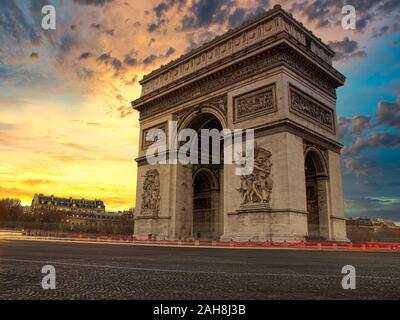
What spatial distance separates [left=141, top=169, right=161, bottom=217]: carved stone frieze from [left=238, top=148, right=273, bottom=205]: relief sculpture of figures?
23.3 feet

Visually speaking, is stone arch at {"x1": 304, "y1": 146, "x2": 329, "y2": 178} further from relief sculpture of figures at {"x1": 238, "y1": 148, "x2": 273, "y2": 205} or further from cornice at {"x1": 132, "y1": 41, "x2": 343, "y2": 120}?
cornice at {"x1": 132, "y1": 41, "x2": 343, "y2": 120}

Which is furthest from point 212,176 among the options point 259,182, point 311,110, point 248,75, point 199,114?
point 311,110

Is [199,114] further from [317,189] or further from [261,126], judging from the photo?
[317,189]

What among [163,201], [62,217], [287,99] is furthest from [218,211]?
[62,217]

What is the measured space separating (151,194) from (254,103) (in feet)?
30.5

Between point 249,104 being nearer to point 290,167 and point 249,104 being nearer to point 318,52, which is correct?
point 290,167

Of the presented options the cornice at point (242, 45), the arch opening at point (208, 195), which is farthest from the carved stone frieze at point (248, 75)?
the arch opening at point (208, 195)

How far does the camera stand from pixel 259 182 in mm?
15914

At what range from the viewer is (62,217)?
69.8m

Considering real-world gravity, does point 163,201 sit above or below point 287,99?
below

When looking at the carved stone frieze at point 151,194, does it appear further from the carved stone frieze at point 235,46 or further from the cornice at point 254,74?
the carved stone frieze at point 235,46

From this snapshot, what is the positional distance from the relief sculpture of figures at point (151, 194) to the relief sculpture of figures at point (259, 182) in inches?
280

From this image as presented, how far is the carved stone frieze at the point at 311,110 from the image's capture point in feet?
54.4
